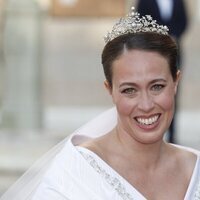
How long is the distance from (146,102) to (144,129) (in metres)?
0.13

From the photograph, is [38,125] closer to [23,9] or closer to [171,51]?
[23,9]

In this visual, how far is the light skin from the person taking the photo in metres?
3.68

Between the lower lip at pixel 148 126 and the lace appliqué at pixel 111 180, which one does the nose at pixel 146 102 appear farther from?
the lace appliqué at pixel 111 180

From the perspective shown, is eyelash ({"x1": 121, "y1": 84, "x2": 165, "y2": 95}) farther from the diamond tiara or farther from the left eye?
the diamond tiara

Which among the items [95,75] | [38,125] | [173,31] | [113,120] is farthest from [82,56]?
[113,120]

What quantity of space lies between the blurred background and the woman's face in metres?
6.38

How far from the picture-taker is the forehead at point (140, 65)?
12.1ft

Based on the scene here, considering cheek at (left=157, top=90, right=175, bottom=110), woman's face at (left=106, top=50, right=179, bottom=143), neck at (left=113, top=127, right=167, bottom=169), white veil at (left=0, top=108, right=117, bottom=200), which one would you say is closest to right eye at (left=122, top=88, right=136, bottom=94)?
woman's face at (left=106, top=50, right=179, bottom=143)

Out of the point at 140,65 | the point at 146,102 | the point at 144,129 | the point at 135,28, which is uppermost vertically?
the point at 135,28

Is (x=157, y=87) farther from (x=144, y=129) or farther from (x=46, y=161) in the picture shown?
(x=46, y=161)

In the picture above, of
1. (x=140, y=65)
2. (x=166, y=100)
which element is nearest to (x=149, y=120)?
(x=166, y=100)

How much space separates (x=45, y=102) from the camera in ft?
47.3

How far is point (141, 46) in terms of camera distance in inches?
148

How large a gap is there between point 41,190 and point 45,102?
10846 mm
